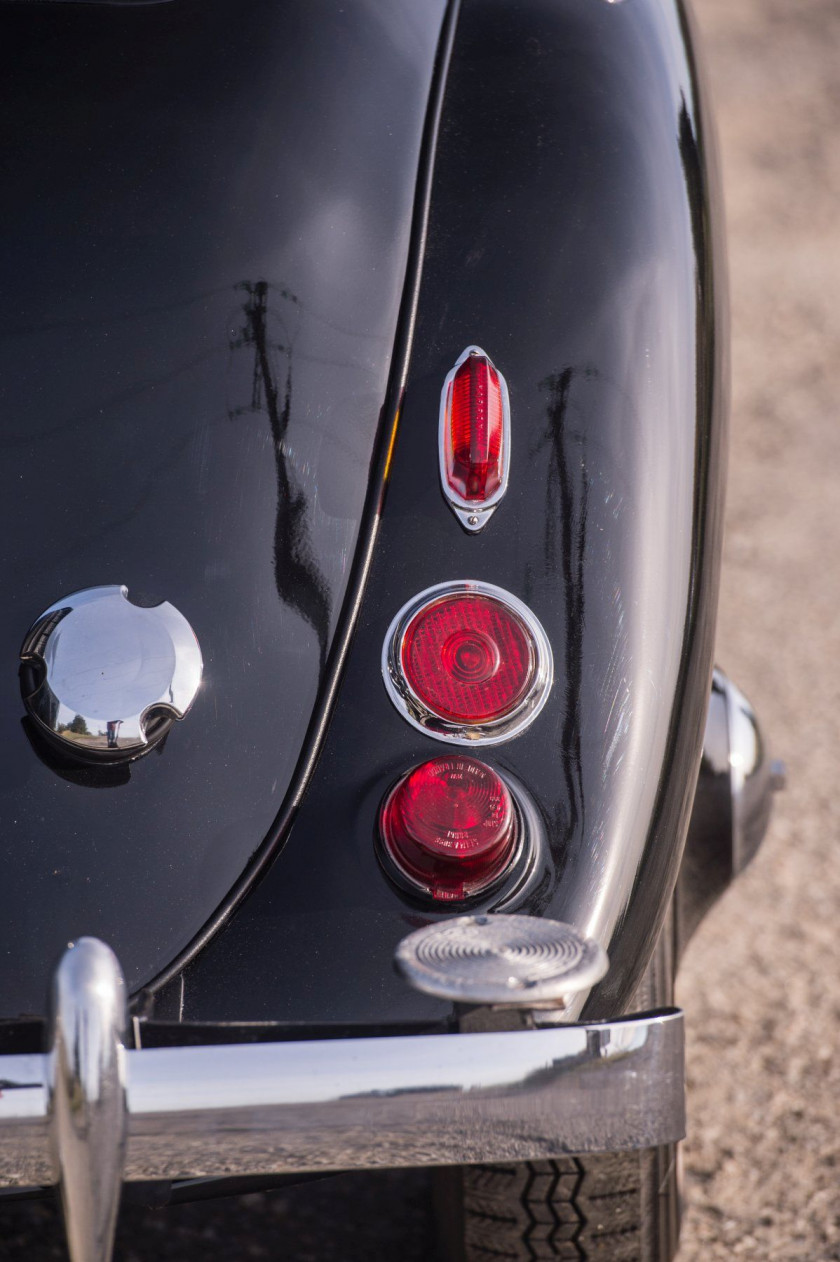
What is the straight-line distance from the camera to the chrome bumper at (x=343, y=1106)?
1077 mm

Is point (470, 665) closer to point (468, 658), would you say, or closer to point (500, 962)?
point (468, 658)

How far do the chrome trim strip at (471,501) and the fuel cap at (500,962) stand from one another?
483 millimetres

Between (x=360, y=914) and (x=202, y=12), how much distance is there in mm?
1240

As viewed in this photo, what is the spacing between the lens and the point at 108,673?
1322 mm

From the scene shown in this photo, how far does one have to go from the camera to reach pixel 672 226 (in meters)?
1.62

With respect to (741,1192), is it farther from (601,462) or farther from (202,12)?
(202,12)

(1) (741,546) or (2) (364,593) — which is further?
(1) (741,546)

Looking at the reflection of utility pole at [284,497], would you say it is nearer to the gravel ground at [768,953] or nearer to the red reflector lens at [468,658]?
the red reflector lens at [468,658]

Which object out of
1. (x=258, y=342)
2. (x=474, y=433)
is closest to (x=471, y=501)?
(x=474, y=433)

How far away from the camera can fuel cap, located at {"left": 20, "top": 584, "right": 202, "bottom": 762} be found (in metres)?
1.31

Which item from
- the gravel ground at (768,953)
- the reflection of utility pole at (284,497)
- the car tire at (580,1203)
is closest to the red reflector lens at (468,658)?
the reflection of utility pole at (284,497)

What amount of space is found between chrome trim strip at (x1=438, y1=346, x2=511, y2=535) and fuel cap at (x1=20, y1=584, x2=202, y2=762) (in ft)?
1.10

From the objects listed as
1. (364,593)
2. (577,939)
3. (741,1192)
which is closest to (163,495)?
(364,593)

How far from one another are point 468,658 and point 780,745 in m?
2.06
